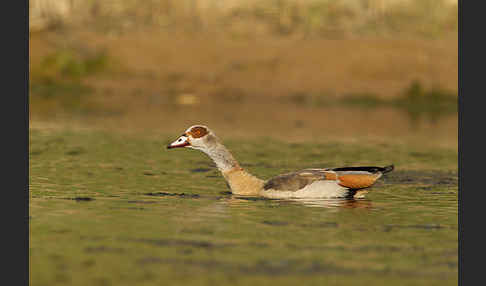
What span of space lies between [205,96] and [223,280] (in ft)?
78.5

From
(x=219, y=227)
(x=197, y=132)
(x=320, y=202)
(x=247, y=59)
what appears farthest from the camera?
(x=247, y=59)

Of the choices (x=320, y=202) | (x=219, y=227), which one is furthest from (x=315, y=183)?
(x=219, y=227)

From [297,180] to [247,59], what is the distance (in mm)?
19585

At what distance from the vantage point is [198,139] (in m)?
14.3

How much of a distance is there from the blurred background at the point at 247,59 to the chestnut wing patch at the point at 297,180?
13988 mm

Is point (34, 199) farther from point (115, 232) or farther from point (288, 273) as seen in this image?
point (288, 273)

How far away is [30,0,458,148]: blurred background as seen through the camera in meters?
31.6

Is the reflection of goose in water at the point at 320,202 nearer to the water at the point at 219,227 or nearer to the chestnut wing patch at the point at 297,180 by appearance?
the water at the point at 219,227

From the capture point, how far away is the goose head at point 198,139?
1416cm

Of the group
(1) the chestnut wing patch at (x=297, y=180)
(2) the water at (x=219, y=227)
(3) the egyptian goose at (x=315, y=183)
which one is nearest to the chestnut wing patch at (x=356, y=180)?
(3) the egyptian goose at (x=315, y=183)

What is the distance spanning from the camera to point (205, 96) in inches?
1291

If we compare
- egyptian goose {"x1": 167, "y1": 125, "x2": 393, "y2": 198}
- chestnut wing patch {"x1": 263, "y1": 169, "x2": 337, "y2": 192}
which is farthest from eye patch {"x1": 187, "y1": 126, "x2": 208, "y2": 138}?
chestnut wing patch {"x1": 263, "y1": 169, "x2": 337, "y2": 192}

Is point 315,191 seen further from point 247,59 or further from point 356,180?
point 247,59

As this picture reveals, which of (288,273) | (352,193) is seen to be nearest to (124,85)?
(352,193)
